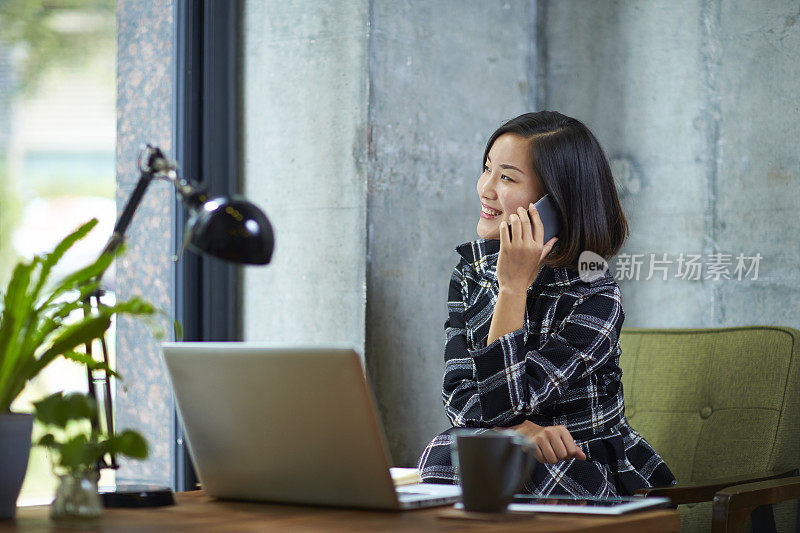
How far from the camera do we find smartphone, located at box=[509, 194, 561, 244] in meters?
2.06

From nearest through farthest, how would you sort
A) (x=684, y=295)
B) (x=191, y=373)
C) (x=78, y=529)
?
(x=78, y=529) → (x=191, y=373) → (x=684, y=295)

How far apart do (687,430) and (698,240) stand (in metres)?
0.68

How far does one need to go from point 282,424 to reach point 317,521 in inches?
5.7

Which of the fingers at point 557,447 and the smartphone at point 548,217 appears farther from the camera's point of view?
the smartphone at point 548,217

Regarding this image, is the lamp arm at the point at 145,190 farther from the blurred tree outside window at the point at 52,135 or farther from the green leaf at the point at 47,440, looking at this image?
the blurred tree outside window at the point at 52,135

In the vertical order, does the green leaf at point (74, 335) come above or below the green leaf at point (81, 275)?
below

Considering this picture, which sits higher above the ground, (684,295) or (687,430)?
(684,295)

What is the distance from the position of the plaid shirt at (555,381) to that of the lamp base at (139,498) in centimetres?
70

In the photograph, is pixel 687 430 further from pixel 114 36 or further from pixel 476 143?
pixel 114 36

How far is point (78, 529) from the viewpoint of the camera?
1.19 meters

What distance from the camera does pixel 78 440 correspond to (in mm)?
1206

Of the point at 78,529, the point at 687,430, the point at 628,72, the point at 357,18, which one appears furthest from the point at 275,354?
the point at 628,72

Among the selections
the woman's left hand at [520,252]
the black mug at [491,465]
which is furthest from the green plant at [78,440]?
the woman's left hand at [520,252]

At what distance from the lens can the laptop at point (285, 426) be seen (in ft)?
4.00
